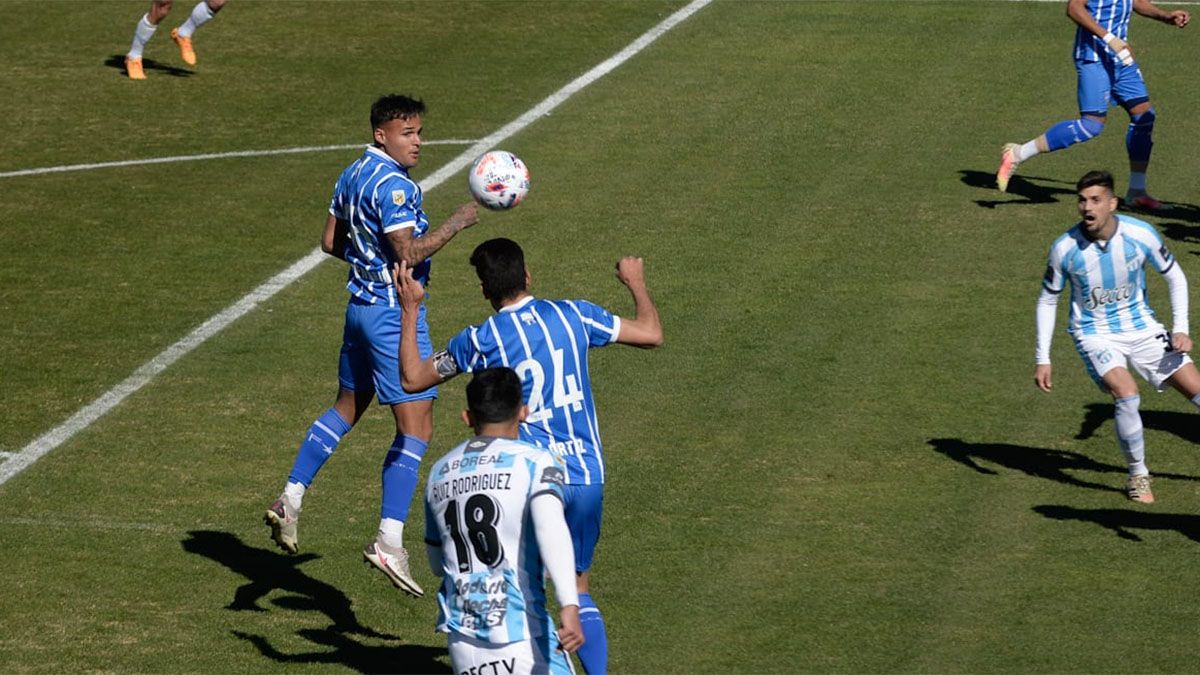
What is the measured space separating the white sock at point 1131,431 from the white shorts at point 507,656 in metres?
5.28

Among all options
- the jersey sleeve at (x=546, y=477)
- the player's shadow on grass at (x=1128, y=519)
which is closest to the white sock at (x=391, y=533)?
the jersey sleeve at (x=546, y=477)

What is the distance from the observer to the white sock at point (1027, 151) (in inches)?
698

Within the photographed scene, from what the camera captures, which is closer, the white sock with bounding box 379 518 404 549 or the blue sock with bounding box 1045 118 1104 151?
the white sock with bounding box 379 518 404 549

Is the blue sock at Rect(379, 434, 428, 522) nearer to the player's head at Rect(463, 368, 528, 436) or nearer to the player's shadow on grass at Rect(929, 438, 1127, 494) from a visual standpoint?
the player's head at Rect(463, 368, 528, 436)

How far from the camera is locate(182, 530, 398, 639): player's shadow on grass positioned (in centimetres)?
1025

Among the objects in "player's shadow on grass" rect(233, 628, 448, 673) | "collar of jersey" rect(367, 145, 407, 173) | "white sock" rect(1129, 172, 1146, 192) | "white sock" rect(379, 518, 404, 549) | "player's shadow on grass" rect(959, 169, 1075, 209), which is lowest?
"player's shadow on grass" rect(233, 628, 448, 673)

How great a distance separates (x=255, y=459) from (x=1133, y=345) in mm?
5847

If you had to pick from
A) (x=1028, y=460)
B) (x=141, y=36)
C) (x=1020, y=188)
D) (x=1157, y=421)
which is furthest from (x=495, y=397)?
(x=141, y=36)

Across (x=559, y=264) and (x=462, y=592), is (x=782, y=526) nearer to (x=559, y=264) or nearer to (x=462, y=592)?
(x=462, y=592)

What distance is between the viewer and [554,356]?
8.44m

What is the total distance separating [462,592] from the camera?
7.38 meters

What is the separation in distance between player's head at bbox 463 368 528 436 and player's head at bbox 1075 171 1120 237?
17.5 ft

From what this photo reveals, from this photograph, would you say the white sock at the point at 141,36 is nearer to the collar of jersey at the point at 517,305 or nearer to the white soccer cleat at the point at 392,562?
the white soccer cleat at the point at 392,562

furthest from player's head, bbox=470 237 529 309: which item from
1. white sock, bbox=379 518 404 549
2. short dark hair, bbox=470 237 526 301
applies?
white sock, bbox=379 518 404 549
